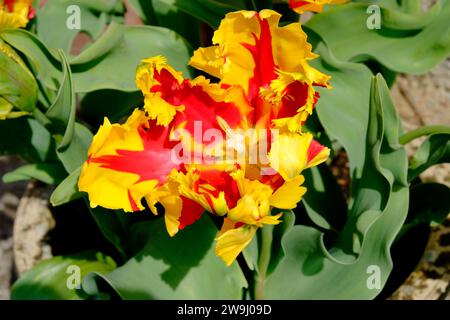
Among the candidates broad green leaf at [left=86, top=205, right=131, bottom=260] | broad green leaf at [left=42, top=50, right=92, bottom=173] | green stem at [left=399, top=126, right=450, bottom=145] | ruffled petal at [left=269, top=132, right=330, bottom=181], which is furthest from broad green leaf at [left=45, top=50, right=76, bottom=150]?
green stem at [left=399, top=126, right=450, bottom=145]

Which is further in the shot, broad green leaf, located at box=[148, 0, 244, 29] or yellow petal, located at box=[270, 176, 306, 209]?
broad green leaf, located at box=[148, 0, 244, 29]

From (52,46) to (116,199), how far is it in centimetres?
34

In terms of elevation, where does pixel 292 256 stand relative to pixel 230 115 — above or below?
below

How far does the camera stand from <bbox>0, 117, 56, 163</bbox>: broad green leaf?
785 mm

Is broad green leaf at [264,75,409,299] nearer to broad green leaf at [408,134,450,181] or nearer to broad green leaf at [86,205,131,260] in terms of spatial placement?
broad green leaf at [408,134,450,181]

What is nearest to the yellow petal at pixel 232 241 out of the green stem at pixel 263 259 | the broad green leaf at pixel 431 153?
the green stem at pixel 263 259

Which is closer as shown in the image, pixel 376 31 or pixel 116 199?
pixel 116 199

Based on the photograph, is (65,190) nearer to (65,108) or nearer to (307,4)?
(65,108)

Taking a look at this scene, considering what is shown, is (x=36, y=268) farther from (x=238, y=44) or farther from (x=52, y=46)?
(x=238, y=44)

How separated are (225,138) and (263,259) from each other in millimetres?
153

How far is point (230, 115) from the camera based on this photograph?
59cm

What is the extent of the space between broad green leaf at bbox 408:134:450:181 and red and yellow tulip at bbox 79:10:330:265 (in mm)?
176
